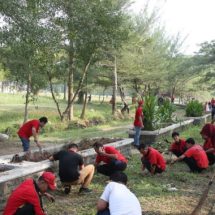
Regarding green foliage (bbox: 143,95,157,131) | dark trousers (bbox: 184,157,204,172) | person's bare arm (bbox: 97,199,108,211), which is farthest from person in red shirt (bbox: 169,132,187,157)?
person's bare arm (bbox: 97,199,108,211)

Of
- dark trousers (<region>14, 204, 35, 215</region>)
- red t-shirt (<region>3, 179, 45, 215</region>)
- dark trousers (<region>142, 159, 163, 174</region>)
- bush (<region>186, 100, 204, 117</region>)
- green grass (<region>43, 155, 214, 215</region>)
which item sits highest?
bush (<region>186, 100, 204, 117</region>)

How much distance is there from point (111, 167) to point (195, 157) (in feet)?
8.27

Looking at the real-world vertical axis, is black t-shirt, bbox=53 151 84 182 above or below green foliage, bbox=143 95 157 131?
below

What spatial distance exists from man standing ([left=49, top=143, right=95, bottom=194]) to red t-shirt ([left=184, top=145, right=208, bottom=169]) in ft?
10.3

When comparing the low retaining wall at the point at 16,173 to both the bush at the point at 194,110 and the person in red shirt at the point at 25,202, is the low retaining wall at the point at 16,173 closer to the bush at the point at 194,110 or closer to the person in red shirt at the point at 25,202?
the person in red shirt at the point at 25,202

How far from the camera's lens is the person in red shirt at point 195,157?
426 inches

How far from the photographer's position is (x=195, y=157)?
10.9 metres

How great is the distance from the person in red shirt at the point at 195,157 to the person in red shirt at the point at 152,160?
1.62 ft

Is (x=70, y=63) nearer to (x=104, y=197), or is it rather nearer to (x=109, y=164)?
(x=109, y=164)

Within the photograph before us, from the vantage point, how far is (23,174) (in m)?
7.89

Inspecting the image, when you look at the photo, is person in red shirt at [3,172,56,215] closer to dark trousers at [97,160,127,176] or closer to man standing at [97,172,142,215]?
man standing at [97,172,142,215]

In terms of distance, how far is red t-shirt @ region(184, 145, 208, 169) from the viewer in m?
10.8

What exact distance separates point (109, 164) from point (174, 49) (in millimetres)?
41581

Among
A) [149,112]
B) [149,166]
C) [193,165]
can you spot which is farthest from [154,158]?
[149,112]
